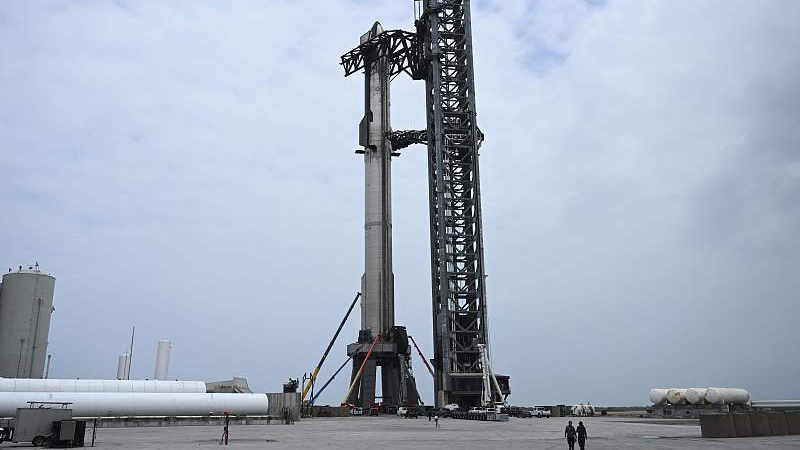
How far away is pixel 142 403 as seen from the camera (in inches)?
2188

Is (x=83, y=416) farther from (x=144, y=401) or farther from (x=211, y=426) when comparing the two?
(x=211, y=426)

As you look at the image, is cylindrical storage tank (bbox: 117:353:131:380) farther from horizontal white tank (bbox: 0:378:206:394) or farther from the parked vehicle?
the parked vehicle

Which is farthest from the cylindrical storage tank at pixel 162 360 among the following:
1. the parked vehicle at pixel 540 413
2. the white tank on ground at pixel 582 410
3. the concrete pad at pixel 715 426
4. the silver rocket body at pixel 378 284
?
the concrete pad at pixel 715 426

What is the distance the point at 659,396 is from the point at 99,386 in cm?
6258

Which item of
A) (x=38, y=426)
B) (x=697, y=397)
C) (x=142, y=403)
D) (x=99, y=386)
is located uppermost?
(x=99, y=386)

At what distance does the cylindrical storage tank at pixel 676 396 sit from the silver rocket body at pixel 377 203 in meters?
36.3

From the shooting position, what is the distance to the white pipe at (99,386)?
5253 cm

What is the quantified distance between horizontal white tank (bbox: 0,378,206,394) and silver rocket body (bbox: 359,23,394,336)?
32133mm

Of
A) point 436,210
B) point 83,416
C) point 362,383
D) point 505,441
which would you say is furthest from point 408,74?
point 505,441

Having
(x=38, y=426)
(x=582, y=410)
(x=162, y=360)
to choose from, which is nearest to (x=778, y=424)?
(x=38, y=426)

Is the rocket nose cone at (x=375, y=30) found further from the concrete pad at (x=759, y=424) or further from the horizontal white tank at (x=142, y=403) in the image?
the concrete pad at (x=759, y=424)

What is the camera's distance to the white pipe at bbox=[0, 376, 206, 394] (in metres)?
52.5

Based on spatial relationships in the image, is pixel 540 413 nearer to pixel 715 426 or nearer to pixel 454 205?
pixel 454 205

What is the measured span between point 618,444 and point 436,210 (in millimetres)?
57277
